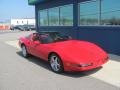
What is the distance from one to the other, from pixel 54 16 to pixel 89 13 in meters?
4.44

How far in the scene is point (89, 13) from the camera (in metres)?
11.8

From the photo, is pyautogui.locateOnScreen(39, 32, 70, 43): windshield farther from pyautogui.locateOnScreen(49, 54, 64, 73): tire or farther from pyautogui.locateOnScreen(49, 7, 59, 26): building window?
pyautogui.locateOnScreen(49, 7, 59, 26): building window

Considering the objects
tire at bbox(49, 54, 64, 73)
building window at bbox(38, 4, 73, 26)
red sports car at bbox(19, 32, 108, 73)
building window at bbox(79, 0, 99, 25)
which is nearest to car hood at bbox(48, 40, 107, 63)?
red sports car at bbox(19, 32, 108, 73)

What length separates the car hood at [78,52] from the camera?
6537mm

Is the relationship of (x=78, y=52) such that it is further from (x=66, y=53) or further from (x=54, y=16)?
(x=54, y=16)

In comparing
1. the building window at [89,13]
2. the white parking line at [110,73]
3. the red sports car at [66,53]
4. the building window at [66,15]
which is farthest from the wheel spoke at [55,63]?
the building window at [66,15]

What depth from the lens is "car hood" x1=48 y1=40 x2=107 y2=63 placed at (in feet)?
21.4

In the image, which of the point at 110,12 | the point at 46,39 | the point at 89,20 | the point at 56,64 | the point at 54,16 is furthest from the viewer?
the point at 54,16

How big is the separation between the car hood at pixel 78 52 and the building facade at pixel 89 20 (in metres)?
2.68

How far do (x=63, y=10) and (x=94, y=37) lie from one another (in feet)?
13.8

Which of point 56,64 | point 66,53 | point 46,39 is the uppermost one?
point 46,39

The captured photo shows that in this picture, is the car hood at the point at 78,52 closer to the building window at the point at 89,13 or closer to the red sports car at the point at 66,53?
the red sports car at the point at 66,53

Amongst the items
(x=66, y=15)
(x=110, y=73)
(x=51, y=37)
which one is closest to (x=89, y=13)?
(x=66, y=15)

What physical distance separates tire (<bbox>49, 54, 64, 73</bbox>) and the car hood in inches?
9.6
